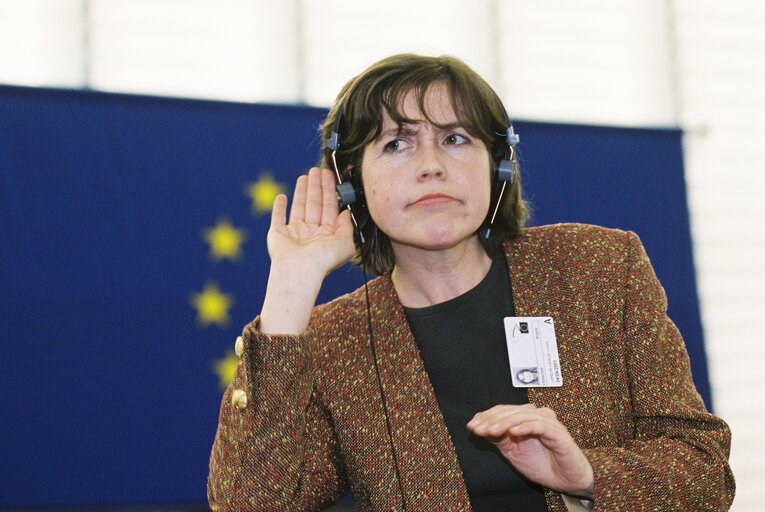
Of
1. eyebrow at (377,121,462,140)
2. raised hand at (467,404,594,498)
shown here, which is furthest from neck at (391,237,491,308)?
raised hand at (467,404,594,498)

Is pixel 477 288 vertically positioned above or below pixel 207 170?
below

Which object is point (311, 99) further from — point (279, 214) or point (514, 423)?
point (514, 423)

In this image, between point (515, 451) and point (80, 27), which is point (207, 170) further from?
point (515, 451)

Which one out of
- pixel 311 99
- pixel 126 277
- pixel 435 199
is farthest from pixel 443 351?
pixel 311 99

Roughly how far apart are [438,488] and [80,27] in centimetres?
228

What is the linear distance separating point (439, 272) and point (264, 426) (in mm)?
485

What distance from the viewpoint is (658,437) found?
1.24 m

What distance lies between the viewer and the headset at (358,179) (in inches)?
55.3

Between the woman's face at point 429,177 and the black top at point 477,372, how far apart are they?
14 centimetres

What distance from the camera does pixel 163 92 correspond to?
2.71 metres

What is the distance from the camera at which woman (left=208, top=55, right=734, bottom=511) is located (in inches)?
46.9

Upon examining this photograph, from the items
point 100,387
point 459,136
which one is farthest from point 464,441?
point 100,387

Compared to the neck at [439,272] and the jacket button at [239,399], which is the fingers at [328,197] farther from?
the jacket button at [239,399]

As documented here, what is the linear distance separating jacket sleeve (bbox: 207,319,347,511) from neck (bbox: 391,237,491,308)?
314 millimetres
